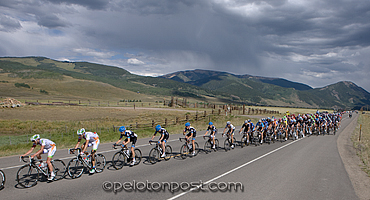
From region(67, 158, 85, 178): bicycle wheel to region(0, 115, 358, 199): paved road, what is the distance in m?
0.31

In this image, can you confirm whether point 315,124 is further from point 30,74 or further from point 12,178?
point 30,74

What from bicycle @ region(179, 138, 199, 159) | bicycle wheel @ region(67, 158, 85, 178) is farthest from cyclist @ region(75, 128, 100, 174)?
bicycle @ region(179, 138, 199, 159)

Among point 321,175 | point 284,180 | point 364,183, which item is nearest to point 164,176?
point 284,180

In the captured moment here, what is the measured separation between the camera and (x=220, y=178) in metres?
9.23

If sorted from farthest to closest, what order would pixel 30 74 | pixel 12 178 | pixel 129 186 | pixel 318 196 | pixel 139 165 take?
pixel 30 74 → pixel 139 165 → pixel 12 178 → pixel 129 186 → pixel 318 196

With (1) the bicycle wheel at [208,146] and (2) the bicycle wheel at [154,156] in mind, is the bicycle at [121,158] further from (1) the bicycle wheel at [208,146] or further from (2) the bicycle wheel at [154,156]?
(1) the bicycle wheel at [208,146]

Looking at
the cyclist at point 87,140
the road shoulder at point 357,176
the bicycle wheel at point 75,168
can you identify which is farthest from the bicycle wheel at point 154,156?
the road shoulder at point 357,176

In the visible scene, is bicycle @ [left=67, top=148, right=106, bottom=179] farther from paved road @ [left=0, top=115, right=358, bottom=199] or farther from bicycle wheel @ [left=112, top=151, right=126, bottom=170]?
bicycle wheel @ [left=112, top=151, right=126, bottom=170]

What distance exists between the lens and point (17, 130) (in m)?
27.4

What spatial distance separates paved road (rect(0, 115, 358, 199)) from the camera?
24.6 feet

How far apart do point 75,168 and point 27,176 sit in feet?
5.13

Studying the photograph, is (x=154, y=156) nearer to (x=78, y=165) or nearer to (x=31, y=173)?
(x=78, y=165)

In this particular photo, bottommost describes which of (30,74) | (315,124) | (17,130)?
(17,130)

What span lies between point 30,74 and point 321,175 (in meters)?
202
